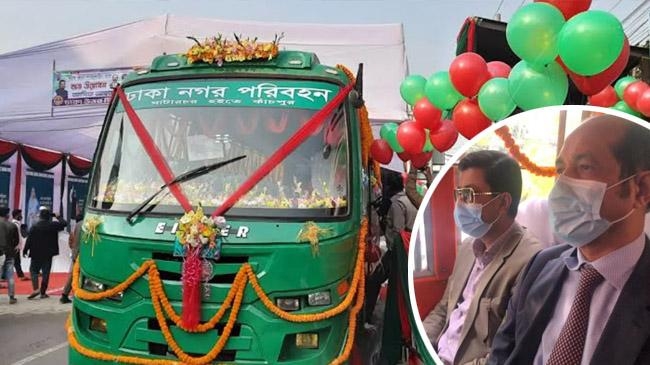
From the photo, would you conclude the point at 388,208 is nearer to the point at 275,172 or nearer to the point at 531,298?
the point at 275,172

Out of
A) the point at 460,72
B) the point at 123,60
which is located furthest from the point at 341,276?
the point at 123,60

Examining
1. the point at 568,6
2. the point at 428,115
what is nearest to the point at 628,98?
the point at 428,115

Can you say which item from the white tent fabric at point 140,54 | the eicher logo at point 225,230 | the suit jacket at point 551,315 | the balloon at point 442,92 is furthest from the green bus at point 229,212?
the white tent fabric at point 140,54

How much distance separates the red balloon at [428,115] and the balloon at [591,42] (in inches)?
72.1

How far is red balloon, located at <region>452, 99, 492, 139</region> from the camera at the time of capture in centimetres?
409

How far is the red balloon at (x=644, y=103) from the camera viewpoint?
4.60m

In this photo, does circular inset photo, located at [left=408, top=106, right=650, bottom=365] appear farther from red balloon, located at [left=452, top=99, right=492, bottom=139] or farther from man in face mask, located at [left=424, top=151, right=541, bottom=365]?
red balloon, located at [left=452, top=99, right=492, bottom=139]

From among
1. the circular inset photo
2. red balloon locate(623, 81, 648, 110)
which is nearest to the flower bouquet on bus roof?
the circular inset photo

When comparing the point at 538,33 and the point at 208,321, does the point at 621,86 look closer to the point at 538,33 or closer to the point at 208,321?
the point at 538,33

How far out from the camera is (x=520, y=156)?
185cm

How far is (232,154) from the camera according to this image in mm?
4031

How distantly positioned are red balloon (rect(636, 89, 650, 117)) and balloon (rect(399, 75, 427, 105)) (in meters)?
1.83

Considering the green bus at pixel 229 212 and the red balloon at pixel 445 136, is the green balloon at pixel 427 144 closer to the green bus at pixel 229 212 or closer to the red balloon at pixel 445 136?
the red balloon at pixel 445 136

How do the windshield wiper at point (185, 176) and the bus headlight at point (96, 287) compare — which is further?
the windshield wiper at point (185, 176)
